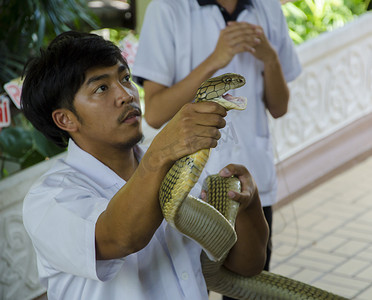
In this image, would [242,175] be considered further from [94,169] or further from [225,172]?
[94,169]

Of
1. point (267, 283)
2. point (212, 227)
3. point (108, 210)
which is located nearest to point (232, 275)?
point (267, 283)

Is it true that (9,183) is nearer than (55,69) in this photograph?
No

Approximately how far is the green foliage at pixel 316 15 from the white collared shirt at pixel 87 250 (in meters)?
4.47

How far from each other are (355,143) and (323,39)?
3.04 feet

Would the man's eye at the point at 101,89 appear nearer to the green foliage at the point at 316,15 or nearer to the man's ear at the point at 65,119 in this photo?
the man's ear at the point at 65,119

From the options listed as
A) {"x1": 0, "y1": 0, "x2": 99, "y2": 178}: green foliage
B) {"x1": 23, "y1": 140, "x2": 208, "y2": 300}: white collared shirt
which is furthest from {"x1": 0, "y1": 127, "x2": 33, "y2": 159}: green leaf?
{"x1": 23, "y1": 140, "x2": 208, "y2": 300}: white collared shirt

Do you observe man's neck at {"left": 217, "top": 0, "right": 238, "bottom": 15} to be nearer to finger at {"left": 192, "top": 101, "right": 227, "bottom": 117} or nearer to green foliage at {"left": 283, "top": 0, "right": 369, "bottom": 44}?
finger at {"left": 192, "top": 101, "right": 227, "bottom": 117}

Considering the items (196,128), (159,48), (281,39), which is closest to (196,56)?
(159,48)

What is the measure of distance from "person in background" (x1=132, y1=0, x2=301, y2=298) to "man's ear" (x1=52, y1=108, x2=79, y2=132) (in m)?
0.66

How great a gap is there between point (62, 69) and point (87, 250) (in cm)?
45

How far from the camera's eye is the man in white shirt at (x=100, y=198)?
1.48 metres

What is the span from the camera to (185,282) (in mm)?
1726

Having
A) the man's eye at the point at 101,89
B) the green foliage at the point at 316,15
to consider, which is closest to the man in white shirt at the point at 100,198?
the man's eye at the point at 101,89

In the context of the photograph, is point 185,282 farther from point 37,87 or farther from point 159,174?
point 37,87
